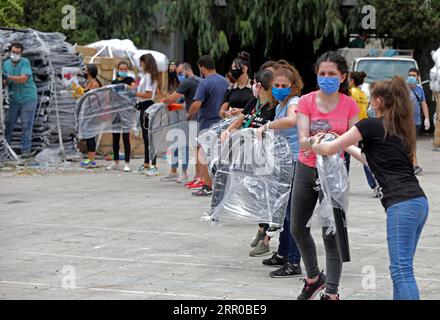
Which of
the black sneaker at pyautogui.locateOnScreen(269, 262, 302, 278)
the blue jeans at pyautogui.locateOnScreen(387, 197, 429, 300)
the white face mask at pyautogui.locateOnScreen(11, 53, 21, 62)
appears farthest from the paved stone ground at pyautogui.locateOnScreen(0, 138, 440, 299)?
the white face mask at pyautogui.locateOnScreen(11, 53, 21, 62)

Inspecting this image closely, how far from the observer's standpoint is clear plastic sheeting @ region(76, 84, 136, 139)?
52.4ft

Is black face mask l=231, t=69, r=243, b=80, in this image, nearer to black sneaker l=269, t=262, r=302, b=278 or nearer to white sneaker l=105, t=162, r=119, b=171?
black sneaker l=269, t=262, r=302, b=278

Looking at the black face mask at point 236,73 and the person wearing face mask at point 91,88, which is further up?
the black face mask at point 236,73

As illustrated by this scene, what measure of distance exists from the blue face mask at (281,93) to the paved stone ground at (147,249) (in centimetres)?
145

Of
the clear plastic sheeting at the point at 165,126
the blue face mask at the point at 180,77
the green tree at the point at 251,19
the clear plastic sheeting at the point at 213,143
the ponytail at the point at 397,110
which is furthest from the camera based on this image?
the green tree at the point at 251,19

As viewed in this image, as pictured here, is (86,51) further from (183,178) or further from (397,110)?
(397,110)

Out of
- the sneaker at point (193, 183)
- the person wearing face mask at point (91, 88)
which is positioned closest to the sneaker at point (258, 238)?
the sneaker at point (193, 183)

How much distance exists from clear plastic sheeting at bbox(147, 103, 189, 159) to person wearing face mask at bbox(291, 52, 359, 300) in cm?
717

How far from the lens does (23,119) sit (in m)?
16.8

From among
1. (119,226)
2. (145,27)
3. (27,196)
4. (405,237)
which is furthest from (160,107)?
(145,27)

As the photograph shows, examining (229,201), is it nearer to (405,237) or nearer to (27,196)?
(405,237)

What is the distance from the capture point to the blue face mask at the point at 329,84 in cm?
696

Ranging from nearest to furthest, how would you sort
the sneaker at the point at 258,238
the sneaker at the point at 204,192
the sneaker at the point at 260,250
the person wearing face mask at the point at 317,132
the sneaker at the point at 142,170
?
the person wearing face mask at the point at 317,132, the sneaker at the point at 260,250, the sneaker at the point at 258,238, the sneaker at the point at 204,192, the sneaker at the point at 142,170

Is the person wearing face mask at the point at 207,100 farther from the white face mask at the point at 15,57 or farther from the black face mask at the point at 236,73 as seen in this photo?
the white face mask at the point at 15,57
